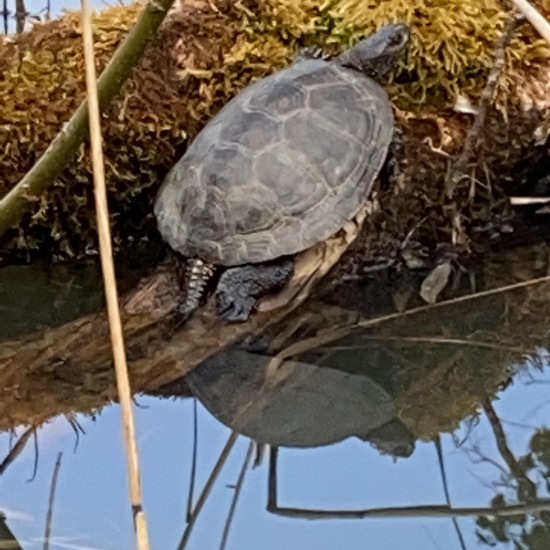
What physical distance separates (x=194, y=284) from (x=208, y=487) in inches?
23.9

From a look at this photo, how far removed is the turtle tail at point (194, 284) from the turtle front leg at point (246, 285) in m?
0.03

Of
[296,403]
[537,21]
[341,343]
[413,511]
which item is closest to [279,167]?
[341,343]

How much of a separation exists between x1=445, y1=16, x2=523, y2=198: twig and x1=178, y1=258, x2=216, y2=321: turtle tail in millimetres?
594

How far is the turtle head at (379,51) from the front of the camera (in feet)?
7.03

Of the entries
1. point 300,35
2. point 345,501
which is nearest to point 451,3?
point 300,35

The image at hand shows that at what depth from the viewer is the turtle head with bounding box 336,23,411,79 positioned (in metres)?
2.14

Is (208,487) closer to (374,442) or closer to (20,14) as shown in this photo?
(374,442)

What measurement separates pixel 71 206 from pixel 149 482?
0.92m

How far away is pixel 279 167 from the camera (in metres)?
2.07

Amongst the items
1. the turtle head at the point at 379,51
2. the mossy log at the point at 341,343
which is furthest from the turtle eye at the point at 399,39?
the mossy log at the point at 341,343

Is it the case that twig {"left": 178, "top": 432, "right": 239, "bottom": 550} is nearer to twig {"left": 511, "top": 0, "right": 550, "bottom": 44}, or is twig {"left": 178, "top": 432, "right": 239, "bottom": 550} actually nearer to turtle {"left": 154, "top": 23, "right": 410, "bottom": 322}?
turtle {"left": 154, "top": 23, "right": 410, "bottom": 322}

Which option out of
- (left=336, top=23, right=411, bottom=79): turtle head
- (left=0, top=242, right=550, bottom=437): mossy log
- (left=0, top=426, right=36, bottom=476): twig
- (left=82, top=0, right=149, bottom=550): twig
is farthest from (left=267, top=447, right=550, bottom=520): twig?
(left=336, top=23, right=411, bottom=79): turtle head

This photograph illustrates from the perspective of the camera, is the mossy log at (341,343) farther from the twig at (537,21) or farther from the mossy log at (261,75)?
the twig at (537,21)

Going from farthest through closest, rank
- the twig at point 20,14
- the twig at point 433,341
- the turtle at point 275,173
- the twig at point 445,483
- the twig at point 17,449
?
the twig at point 20,14 < the turtle at point 275,173 < the twig at point 433,341 < the twig at point 17,449 < the twig at point 445,483
